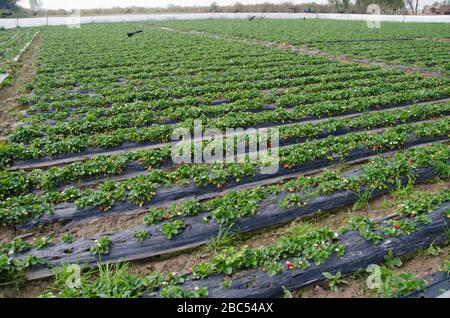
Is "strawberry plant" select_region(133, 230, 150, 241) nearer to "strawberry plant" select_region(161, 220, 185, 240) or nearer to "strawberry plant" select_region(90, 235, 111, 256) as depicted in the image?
"strawberry plant" select_region(161, 220, 185, 240)

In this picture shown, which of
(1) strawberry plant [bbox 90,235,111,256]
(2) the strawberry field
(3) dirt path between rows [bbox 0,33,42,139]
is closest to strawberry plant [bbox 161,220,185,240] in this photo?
(2) the strawberry field

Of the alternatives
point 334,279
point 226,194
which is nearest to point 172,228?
point 226,194

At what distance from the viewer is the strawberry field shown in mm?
4480

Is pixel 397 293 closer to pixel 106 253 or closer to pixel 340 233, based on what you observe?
pixel 340 233

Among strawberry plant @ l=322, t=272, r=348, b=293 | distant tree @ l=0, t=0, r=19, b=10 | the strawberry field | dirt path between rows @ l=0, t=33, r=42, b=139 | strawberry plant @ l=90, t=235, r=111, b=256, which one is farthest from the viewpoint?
distant tree @ l=0, t=0, r=19, b=10

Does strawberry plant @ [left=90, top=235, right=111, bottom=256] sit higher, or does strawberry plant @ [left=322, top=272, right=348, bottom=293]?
strawberry plant @ [left=90, top=235, right=111, bottom=256]

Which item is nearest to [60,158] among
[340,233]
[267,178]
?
[267,178]

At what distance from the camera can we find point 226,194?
625 centimetres

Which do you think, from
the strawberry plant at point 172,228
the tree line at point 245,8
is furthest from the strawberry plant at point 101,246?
the tree line at point 245,8

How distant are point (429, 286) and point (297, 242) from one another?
1.62 m

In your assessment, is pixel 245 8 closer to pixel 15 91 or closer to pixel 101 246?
pixel 15 91

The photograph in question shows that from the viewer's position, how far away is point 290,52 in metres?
21.1

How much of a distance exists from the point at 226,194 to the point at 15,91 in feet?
35.4

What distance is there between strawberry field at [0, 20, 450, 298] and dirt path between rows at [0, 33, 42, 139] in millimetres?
265
